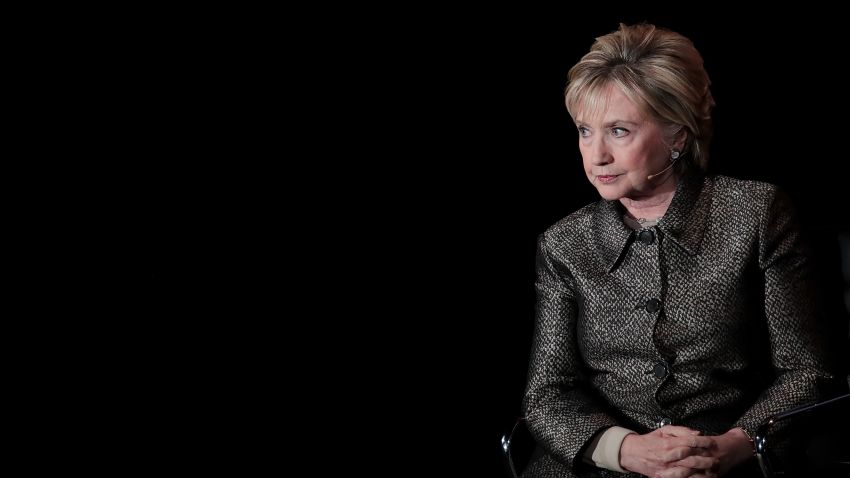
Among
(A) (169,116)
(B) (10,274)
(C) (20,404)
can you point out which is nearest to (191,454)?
(C) (20,404)

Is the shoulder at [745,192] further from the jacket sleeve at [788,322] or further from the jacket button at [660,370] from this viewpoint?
the jacket button at [660,370]

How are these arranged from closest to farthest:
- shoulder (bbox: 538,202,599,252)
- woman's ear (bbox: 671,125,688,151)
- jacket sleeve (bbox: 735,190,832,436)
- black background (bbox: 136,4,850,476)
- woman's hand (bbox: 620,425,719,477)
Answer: woman's hand (bbox: 620,425,719,477) < jacket sleeve (bbox: 735,190,832,436) < woman's ear (bbox: 671,125,688,151) < shoulder (bbox: 538,202,599,252) < black background (bbox: 136,4,850,476)

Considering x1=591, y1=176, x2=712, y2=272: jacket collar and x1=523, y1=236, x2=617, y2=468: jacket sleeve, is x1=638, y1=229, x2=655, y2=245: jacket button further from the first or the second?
x1=523, y1=236, x2=617, y2=468: jacket sleeve

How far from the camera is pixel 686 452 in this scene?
212cm

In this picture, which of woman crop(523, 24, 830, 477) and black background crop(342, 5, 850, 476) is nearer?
woman crop(523, 24, 830, 477)

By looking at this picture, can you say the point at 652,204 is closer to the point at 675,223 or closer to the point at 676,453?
the point at 675,223

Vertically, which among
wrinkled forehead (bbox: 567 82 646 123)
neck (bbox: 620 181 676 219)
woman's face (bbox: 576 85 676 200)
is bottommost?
neck (bbox: 620 181 676 219)

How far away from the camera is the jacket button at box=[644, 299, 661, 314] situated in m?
2.30

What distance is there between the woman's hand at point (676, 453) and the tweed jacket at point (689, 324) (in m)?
0.13

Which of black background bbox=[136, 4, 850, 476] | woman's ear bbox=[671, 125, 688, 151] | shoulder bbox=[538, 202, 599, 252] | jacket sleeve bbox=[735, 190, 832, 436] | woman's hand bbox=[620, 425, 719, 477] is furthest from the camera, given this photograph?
black background bbox=[136, 4, 850, 476]

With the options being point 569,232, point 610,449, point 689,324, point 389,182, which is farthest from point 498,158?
point 610,449

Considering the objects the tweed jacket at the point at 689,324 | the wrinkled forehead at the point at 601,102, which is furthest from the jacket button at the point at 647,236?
the wrinkled forehead at the point at 601,102

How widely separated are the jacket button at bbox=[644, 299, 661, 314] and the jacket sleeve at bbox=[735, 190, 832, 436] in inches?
8.6

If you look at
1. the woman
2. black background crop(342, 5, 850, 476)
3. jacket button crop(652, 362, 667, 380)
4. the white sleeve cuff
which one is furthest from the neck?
black background crop(342, 5, 850, 476)
